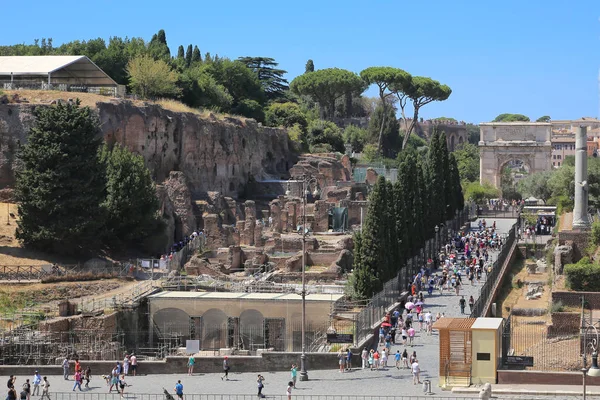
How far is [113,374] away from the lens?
3775cm

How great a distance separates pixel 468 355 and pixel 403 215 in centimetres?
2147

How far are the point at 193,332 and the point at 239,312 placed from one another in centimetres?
203

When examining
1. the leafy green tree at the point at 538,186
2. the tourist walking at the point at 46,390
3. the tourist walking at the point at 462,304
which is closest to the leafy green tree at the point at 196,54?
the leafy green tree at the point at 538,186

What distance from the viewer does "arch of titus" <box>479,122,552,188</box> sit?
109250mm

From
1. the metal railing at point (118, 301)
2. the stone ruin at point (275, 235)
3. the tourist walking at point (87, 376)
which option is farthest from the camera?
the stone ruin at point (275, 235)

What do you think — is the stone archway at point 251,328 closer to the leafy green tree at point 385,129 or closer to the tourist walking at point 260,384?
the tourist walking at point 260,384

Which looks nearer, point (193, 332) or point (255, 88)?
point (193, 332)

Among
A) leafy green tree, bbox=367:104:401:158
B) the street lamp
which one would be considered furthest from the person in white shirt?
leafy green tree, bbox=367:104:401:158

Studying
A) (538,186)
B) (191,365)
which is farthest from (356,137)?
(191,365)

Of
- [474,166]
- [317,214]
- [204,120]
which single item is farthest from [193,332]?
[474,166]

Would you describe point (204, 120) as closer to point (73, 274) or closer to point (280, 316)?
point (73, 274)

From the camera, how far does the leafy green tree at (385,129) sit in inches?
4843

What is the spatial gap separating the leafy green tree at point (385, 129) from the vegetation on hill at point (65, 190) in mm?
65726

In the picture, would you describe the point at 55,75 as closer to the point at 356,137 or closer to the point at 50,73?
the point at 50,73
